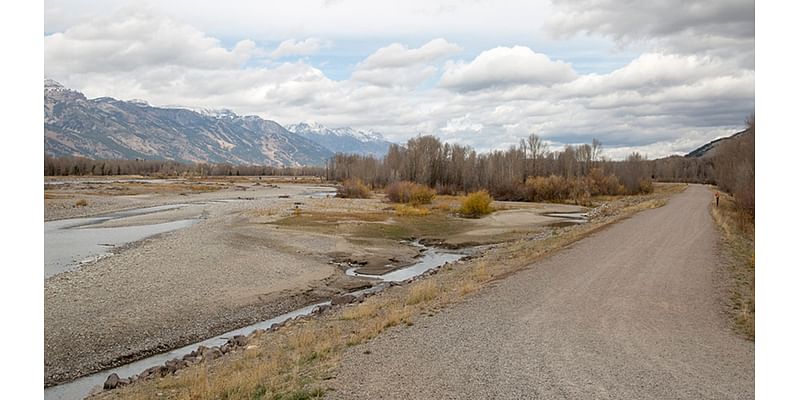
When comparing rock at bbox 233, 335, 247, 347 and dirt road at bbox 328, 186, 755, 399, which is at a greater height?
dirt road at bbox 328, 186, 755, 399

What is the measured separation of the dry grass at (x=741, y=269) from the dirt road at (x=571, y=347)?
50 centimetres

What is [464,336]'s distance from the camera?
1305 cm

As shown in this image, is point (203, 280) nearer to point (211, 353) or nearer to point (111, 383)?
point (211, 353)

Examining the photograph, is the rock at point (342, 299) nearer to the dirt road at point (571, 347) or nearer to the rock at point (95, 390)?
the dirt road at point (571, 347)

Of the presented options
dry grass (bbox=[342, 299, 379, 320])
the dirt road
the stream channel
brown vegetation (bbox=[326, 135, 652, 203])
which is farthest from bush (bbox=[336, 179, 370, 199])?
dry grass (bbox=[342, 299, 379, 320])

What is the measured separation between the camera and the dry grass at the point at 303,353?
10.3 meters

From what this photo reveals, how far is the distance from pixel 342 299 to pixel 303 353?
8174mm

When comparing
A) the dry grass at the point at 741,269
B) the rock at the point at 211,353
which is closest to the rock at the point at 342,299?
the rock at the point at 211,353

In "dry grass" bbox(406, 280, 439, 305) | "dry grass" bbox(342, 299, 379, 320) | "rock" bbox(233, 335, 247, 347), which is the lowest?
"rock" bbox(233, 335, 247, 347)

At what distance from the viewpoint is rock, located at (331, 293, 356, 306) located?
2084 centimetres

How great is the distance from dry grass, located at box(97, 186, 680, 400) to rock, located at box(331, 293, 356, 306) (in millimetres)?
848

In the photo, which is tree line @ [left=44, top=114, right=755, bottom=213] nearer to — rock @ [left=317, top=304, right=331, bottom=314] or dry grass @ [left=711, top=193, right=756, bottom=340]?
dry grass @ [left=711, top=193, right=756, bottom=340]

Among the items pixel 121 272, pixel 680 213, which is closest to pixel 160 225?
pixel 121 272

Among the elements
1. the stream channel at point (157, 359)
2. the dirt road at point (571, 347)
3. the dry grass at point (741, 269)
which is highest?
the dry grass at point (741, 269)
